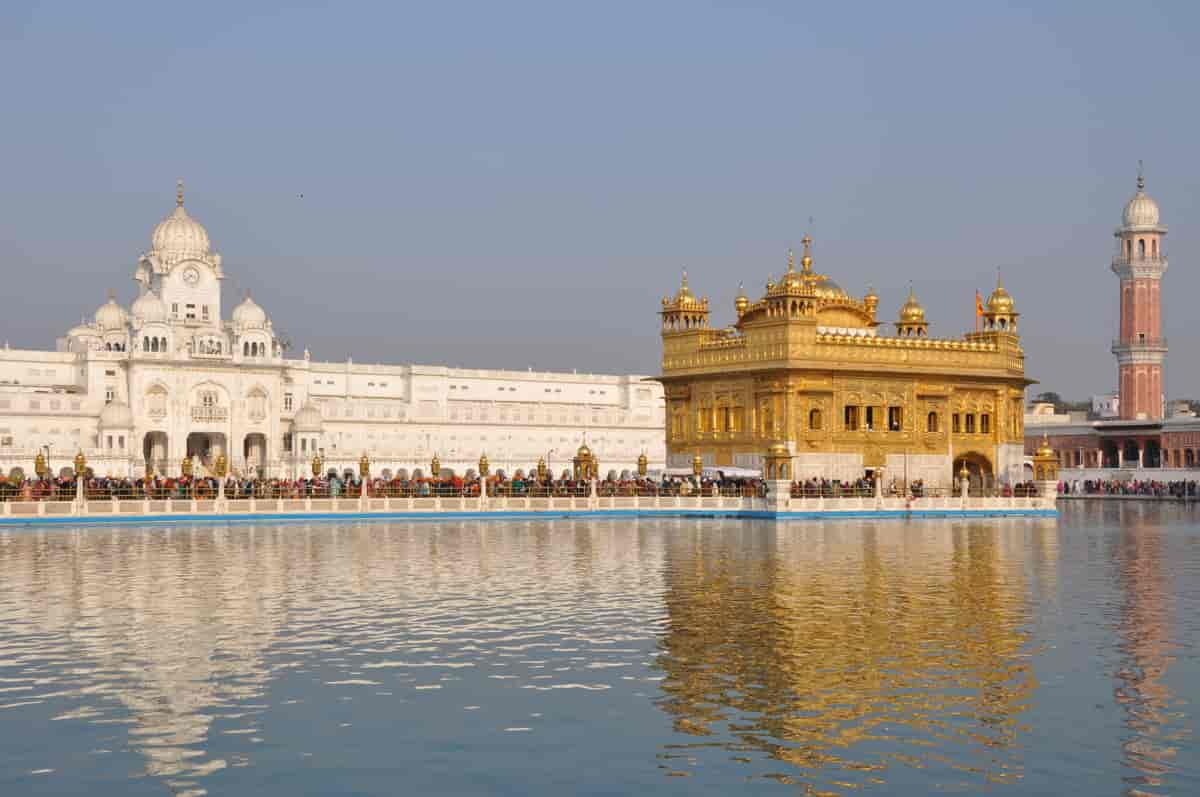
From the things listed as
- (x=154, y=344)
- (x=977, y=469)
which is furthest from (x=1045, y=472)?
(x=154, y=344)

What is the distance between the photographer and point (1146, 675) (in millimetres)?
15672

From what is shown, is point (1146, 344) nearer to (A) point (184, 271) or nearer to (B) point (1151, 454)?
(B) point (1151, 454)

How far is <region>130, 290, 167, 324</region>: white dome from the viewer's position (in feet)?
273

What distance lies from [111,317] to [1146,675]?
278 ft

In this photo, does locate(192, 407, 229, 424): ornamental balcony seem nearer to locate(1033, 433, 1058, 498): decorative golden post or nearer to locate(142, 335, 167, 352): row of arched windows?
locate(142, 335, 167, 352): row of arched windows

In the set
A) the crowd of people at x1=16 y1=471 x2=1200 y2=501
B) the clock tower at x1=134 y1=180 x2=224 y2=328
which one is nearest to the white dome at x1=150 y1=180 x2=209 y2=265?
the clock tower at x1=134 y1=180 x2=224 y2=328

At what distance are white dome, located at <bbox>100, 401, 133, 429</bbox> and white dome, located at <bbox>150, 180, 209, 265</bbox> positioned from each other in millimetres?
13366

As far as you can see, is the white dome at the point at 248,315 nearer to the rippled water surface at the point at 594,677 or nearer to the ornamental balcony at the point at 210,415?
the ornamental balcony at the point at 210,415

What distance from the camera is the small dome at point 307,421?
277 feet

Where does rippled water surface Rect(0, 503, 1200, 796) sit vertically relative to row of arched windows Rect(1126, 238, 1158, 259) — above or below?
below

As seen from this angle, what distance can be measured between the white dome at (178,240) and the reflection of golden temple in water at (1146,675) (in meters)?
70.2

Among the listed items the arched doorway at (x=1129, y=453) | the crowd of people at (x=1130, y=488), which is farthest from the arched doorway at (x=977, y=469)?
the arched doorway at (x=1129, y=453)

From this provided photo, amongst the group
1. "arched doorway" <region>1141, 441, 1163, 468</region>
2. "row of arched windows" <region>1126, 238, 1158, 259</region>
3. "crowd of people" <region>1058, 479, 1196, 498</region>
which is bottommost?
"crowd of people" <region>1058, 479, 1196, 498</region>

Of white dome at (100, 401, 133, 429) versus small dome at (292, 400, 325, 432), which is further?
small dome at (292, 400, 325, 432)
